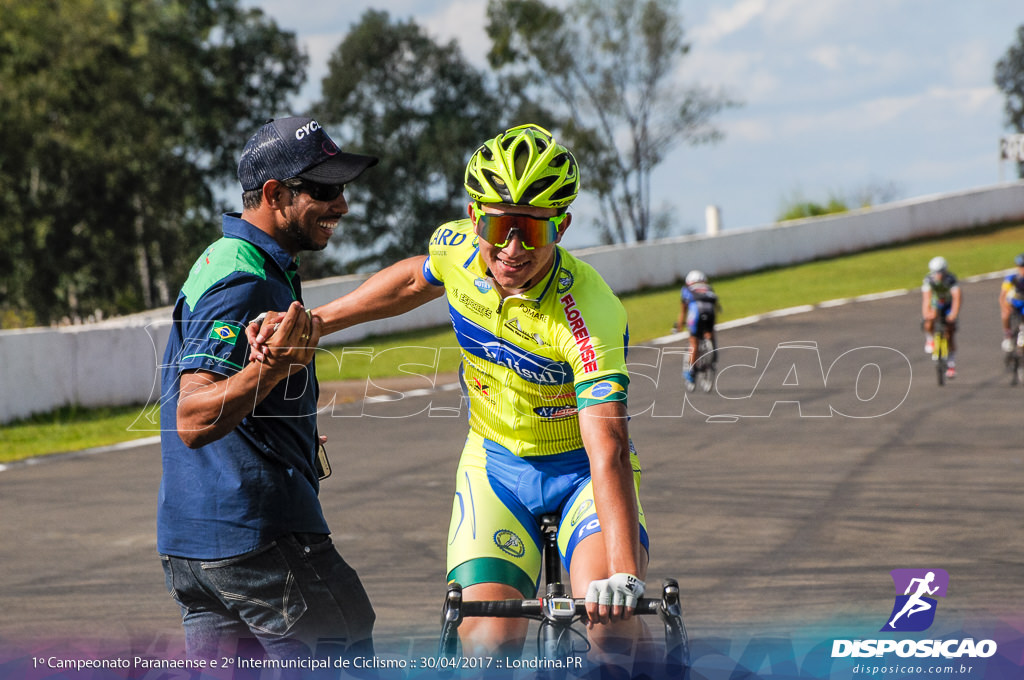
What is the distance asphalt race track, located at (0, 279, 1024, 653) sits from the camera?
741 centimetres

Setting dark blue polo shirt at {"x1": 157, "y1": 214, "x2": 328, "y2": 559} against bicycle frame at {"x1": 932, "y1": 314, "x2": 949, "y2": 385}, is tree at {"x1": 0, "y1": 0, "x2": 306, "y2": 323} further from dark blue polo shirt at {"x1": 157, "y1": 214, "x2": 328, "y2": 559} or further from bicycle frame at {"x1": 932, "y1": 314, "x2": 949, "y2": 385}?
dark blue polo shirt at {"x1": 157, "y1": 214, "x2": 328, "y2": 559}

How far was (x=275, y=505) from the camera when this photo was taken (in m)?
3.46

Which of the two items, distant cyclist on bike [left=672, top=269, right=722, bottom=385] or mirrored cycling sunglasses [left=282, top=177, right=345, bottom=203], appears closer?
mirrored cycling sunglasses [left=282, top=177, right=345, bottom=203]

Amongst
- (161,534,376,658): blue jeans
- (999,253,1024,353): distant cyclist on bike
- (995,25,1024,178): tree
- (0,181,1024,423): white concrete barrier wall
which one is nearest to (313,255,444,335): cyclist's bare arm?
(161,534,376,658): blue jeans

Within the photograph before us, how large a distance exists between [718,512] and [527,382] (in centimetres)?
650

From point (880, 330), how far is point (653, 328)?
513 cm

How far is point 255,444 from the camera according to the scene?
3.45 m

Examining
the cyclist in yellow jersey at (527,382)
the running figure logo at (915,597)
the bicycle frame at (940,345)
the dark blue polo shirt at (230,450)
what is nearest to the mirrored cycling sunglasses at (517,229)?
the cyclist in yellow jersey at (527,382)

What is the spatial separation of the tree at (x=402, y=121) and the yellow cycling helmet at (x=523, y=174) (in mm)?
53931

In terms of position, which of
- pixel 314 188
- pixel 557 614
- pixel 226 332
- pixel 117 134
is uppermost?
pixel 117 134

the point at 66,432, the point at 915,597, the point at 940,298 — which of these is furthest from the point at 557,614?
the point at 940,298

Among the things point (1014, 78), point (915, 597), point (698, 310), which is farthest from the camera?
point (1014, 78)

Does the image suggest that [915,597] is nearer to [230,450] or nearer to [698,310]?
[230,450]

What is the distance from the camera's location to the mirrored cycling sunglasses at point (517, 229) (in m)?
3.93
